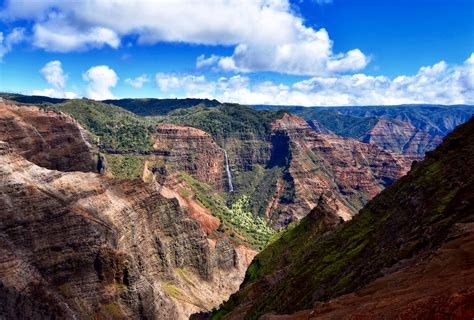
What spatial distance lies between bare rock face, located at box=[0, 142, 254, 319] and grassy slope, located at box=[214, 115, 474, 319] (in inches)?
1452

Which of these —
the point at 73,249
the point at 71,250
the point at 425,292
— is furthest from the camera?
the point at 73,249

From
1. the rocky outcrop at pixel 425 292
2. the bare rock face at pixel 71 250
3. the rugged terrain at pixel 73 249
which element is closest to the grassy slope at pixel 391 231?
the rocky outcrop at pixel 425 292

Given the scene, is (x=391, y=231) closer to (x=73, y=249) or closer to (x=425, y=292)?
(x=425, y=292)

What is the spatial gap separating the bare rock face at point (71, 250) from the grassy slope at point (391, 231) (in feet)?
121

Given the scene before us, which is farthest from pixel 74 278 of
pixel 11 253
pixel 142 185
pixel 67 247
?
pixel 142 185

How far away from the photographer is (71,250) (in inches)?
5153

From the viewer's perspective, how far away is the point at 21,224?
124 m

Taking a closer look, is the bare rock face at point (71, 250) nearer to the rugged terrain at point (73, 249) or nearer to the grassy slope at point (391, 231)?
the rugged terrain at point (73, 249)

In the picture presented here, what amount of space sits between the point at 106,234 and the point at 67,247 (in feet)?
46.3

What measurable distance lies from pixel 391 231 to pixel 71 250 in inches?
3478

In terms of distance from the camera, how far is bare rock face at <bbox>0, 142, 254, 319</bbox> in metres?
120

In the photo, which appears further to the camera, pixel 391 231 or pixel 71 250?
pixel 71 250

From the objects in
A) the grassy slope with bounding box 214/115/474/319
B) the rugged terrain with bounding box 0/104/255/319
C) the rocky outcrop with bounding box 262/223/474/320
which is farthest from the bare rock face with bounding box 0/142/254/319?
the rocky outcrop with bounding box 262/223/474/320

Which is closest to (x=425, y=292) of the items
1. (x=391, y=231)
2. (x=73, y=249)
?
(x=391, y=231)
